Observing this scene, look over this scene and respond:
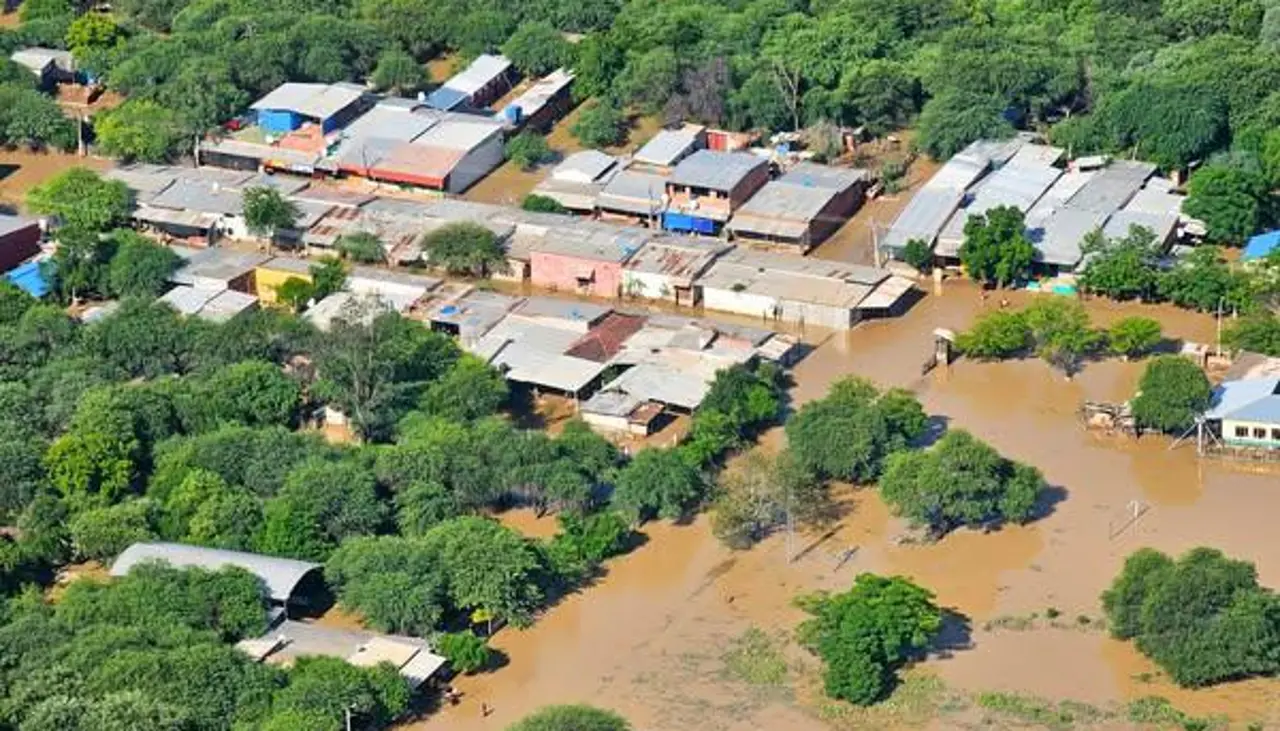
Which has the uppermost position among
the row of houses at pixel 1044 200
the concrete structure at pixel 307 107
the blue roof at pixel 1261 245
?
the concrete structure at pixel 307 107

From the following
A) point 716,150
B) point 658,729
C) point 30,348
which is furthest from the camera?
point 716,150

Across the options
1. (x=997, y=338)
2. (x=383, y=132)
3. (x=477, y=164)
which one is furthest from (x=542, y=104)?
(x=997, y=338)

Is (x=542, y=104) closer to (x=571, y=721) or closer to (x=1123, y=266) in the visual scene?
(x=1123, y=266)

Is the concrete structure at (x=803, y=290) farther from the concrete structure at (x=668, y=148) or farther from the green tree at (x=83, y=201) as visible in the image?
the green tree at (x=83, y=201)

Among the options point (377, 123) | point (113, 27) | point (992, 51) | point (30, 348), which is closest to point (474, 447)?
point (30, 348)

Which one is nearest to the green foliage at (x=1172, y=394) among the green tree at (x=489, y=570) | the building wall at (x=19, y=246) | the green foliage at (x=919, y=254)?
the green foliage at (x=919, y=254)

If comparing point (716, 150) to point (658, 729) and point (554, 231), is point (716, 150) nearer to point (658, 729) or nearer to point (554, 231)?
point (554, 231)

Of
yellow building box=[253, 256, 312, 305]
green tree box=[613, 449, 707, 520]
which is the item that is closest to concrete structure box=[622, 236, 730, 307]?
yellow building box=[253, 256, 312, 305]
